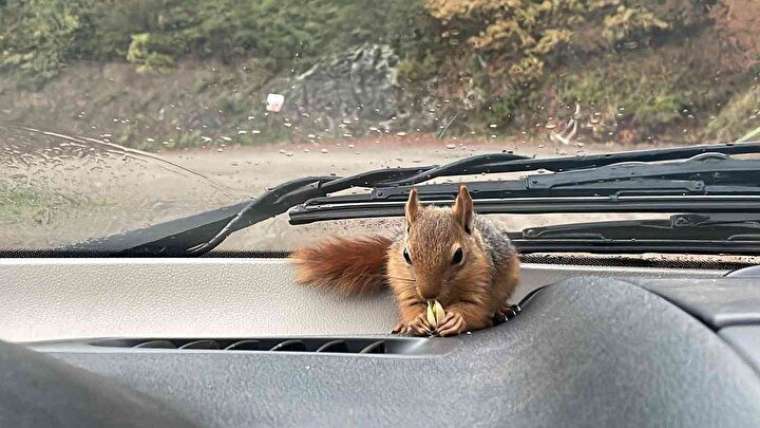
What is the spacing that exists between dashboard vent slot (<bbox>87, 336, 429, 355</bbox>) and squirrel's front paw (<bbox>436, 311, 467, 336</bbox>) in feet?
0.64

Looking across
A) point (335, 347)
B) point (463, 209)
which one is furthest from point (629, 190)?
point (335, 347)

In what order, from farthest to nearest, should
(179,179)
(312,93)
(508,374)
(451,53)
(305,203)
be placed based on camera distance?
(451,53) → (312,93) → (179,179) → (305,203) → (508,374)

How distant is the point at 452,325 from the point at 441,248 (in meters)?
0.28

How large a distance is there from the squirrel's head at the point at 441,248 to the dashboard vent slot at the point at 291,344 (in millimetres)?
401

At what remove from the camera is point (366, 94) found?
11.5ft

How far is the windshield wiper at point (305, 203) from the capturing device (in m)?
3.09

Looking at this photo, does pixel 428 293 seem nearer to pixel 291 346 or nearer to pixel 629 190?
pixel 291 346

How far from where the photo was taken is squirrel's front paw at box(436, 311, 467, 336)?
2.32 metres

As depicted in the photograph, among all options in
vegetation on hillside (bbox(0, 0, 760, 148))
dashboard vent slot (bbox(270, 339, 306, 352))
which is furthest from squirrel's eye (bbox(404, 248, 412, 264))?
vegetation on hillside (bbox(0, 0, 760, 148))

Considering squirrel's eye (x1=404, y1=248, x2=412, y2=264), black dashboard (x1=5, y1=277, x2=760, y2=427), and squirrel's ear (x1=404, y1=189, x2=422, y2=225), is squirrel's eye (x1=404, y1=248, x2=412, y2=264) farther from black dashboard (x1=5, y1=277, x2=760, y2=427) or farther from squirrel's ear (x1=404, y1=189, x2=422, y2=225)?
black dashboard (x1=5, y1=277, x2=760, y2=427)

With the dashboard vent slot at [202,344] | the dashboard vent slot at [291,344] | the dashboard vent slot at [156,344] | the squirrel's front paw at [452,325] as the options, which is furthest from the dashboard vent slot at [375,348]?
the dashboard vent slot at [156,344]

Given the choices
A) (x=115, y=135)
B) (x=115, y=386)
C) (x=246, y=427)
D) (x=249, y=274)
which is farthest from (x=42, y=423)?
(x=115, y=135)

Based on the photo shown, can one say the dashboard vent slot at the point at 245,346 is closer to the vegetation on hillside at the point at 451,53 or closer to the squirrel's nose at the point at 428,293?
the squirrel's nose at the point at 428,293

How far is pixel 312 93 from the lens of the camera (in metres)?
3.50
